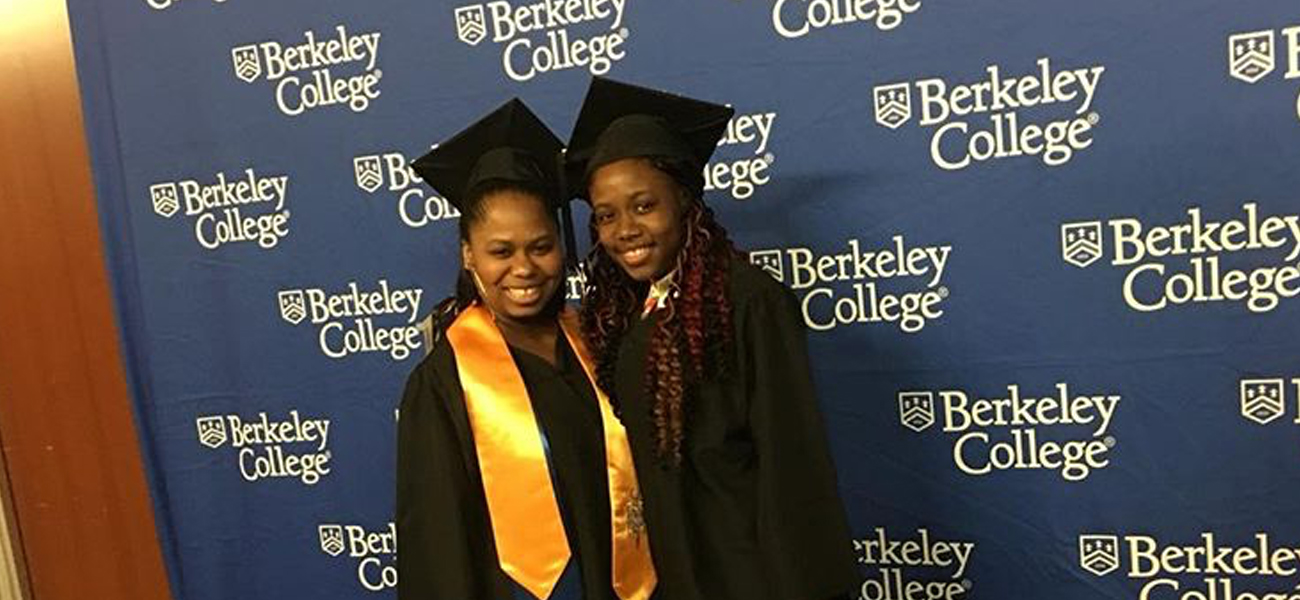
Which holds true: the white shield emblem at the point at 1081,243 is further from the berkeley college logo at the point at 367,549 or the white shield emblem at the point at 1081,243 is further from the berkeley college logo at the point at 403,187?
the berkeley college logo at the point at 367,549

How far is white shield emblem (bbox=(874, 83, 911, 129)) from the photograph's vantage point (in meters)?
1.63

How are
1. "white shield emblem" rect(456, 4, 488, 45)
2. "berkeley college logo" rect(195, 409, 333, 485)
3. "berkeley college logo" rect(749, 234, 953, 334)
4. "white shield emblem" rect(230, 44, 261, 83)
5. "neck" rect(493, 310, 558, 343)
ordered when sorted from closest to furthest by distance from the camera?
"neck" rect(493, 310, 558, 343)
"berkeley college logo" rect(749, 234, 953, 334)
"white shield emblem" rect(456, 4, 488, 45)
"white shield emblem" rect(230, 44, 261, 83)
"berkeley college logo" rect(195, 409, 333, 485)

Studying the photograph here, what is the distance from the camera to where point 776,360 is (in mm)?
1344

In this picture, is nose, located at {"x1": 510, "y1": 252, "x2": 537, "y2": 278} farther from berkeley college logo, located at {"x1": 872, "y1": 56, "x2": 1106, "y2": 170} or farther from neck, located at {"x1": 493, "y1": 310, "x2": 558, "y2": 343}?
berkeley college logo, located at {"x1": 872, "y1": 56, "x2": 1106, "y2": 170}

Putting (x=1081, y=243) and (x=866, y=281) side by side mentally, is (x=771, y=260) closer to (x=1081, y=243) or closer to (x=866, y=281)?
(x=866, y=281)

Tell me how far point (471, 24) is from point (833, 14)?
2.09 feet

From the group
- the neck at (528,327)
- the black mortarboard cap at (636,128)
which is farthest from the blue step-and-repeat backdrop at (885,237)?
the neck at (528,327)

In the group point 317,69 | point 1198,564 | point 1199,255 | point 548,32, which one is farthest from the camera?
point 317,69

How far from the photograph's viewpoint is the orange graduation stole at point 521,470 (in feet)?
4.59

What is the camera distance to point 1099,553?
169 centimetres

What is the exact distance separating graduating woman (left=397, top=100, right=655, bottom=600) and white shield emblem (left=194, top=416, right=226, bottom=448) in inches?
32.2

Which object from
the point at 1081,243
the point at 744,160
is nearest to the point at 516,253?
the point at 744,160

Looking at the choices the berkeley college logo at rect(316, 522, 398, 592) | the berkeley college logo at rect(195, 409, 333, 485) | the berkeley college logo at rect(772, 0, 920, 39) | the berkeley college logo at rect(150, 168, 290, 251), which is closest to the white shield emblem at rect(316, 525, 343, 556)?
the berkeley college logo at rect(316, 522, 398, 592)

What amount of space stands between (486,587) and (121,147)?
4.03 feet
